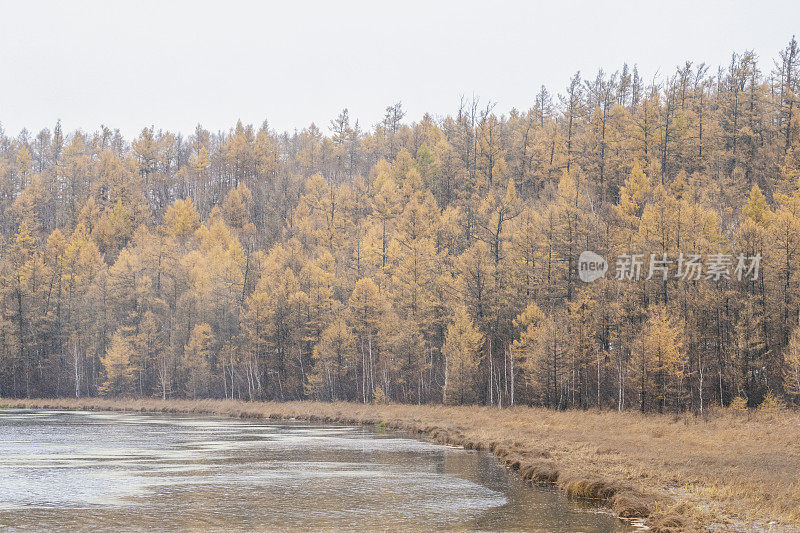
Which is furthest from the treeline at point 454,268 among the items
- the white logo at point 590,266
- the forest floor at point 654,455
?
the forest floor at point 654,455

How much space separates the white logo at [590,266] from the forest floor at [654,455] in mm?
14840

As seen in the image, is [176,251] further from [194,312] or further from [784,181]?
[784,181]

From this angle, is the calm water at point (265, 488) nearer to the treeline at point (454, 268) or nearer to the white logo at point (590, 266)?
the treeline at point (454, 268)

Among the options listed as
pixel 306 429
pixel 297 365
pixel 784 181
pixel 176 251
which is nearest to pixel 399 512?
pixel 306 429

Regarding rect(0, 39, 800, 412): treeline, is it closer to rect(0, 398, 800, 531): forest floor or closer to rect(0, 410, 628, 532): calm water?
rect(0, 398, 800, 531): forest floor

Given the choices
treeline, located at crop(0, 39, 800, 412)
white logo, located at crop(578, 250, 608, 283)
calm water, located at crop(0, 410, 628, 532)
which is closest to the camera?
calm water, located at crop(0, 410, 628, 532)

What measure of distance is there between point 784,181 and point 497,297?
141 feet

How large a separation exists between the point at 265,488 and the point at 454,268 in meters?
48.4

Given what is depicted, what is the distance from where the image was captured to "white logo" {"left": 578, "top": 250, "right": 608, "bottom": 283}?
207ft

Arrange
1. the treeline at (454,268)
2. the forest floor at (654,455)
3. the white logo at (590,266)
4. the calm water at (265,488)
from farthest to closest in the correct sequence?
the white logo at (590,266) → the treeline at (454,268) → the calm water at (265,488) → the forest floor at (654,455)

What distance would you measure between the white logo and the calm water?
2731 cm

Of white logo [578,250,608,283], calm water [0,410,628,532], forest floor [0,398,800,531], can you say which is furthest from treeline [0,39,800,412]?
calm water [0,410,628,532]

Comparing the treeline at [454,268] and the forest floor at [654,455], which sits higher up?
the treeline at [454,268]

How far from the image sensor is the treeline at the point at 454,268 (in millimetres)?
56781
